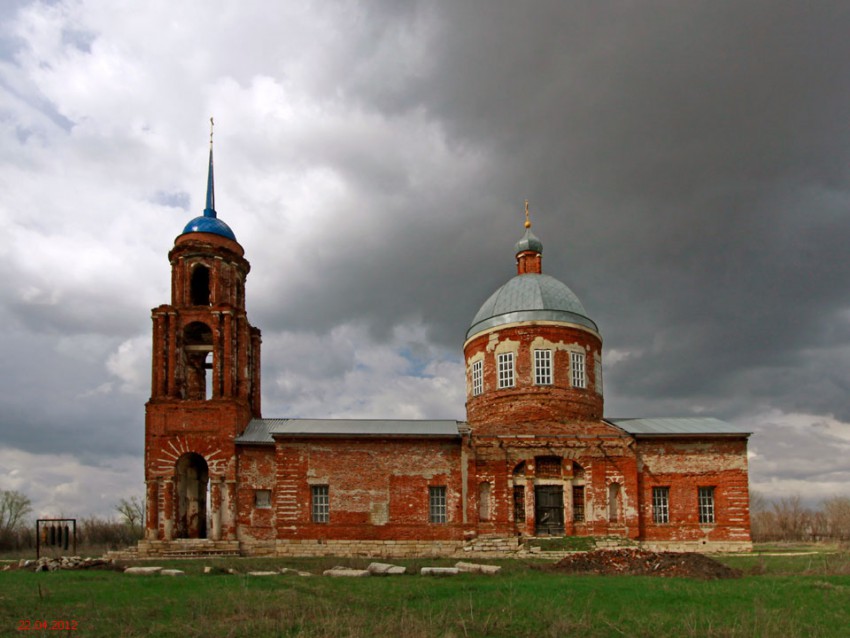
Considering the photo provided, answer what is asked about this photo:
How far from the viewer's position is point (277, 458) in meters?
29.7

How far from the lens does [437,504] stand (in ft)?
97.5

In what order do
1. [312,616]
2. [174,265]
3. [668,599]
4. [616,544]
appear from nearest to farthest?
1. [312,616]
2. [668,599]
3. [616,544]
4. [174,265]

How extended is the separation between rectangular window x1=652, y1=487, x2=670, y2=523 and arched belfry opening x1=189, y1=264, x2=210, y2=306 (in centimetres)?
2125

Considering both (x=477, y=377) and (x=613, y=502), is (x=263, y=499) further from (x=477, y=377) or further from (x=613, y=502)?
(x=613, y=502)

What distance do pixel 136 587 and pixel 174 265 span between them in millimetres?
18959

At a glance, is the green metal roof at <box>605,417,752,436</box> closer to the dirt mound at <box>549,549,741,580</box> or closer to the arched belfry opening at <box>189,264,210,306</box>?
the dirt mound at <box>549,549,741,580</box>

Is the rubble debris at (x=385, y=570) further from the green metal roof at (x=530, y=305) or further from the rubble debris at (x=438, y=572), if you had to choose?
the green metal roof at (x=530, y=305)

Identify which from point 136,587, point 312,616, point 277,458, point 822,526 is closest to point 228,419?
point 277,458

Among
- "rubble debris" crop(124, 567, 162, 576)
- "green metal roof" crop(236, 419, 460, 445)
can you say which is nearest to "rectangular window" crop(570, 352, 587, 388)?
"green metal roof" crop(236, 419, 460, 445)

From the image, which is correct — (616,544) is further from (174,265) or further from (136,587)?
(174,265)

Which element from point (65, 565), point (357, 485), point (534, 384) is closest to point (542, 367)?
point (534, 384)

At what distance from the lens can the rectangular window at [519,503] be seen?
29625mm

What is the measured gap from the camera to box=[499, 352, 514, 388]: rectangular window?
33.4m

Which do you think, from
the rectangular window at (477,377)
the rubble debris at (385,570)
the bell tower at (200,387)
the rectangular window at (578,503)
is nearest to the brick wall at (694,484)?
the rectangular window at (578,503)
